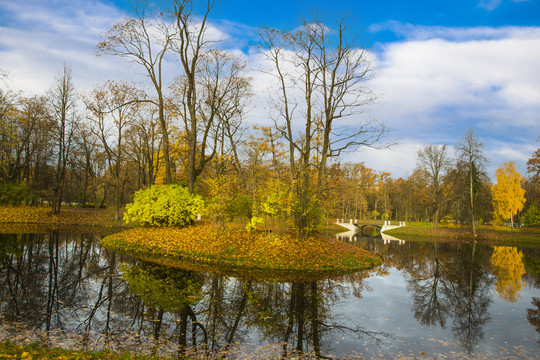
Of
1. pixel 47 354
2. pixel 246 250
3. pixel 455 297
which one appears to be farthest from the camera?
pixel 246 250

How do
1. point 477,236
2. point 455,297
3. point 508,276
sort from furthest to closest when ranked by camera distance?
point 477,236, point 508,276, point 455,297

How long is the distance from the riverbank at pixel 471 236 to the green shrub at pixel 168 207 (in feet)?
83.4

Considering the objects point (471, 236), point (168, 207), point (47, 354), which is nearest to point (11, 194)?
point (168, 207)

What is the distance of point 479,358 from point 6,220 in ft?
103

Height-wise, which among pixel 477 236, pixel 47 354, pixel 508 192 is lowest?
pixel 477 236

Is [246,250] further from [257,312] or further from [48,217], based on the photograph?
[48,217]

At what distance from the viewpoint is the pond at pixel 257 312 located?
19.6 feet

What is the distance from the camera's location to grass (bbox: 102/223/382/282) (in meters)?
13.1

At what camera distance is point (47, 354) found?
14.9ft

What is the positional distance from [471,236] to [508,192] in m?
11.2

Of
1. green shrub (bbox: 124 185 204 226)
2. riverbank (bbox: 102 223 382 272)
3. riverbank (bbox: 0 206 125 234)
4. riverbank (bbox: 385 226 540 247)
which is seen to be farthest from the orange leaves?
riverbank (bbox: 385 226 540 247)

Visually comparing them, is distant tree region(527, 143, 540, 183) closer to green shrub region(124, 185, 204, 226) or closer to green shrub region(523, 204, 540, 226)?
green shrub region(523, 204, 540, 226)

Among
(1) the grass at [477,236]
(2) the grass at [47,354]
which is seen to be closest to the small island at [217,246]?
(2) the grass at [47,354]

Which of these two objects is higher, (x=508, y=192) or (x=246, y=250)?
(x=508, y=192)
